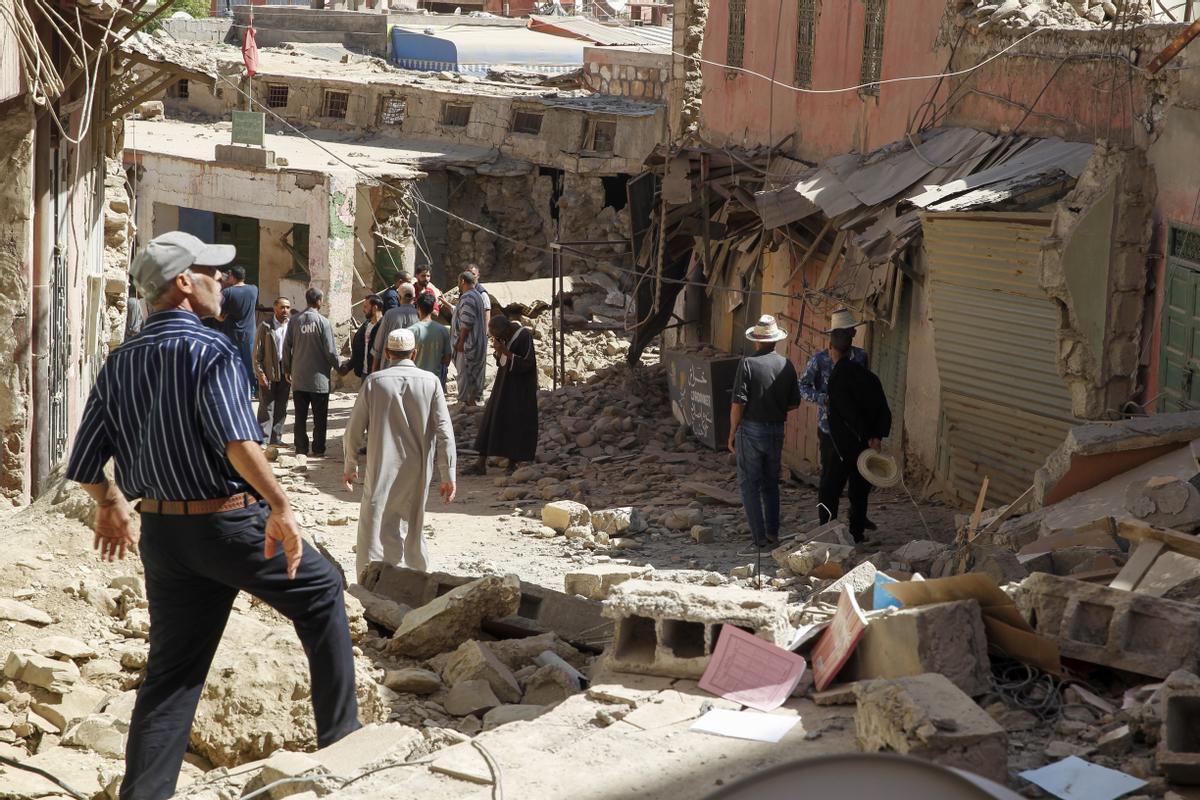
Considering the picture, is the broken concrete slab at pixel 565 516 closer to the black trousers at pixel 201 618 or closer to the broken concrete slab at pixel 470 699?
the broken concrete slab at pixel 470 699

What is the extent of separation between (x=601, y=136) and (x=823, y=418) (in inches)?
571

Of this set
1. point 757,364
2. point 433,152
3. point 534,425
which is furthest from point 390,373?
point 433,152

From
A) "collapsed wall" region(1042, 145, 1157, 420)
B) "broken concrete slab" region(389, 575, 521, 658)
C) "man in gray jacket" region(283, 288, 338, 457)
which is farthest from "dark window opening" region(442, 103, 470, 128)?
"broken concrete slab" region(389, 575, 521, 658)

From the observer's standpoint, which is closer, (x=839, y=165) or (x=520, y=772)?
(x=520, y=772)

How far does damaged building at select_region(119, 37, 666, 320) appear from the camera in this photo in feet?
67.8

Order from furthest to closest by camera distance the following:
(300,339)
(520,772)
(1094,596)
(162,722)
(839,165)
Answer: (300,339) → (839,165) → (1094,596) → (162,722) → (520,772)

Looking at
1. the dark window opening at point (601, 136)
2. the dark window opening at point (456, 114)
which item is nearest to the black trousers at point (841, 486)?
the dark window opening at point (601, 136)

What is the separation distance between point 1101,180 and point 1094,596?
4140 millimetres

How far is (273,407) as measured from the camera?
1354 centimetres

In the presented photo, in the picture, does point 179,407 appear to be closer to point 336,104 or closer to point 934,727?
point 934,727

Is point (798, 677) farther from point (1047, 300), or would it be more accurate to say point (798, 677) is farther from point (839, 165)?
point (839, 165)

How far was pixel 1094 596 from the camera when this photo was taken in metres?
4.65

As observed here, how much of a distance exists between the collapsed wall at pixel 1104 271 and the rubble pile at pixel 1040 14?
1.96 meters

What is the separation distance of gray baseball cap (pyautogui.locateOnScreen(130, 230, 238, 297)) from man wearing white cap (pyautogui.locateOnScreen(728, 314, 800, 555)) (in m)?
5.24
